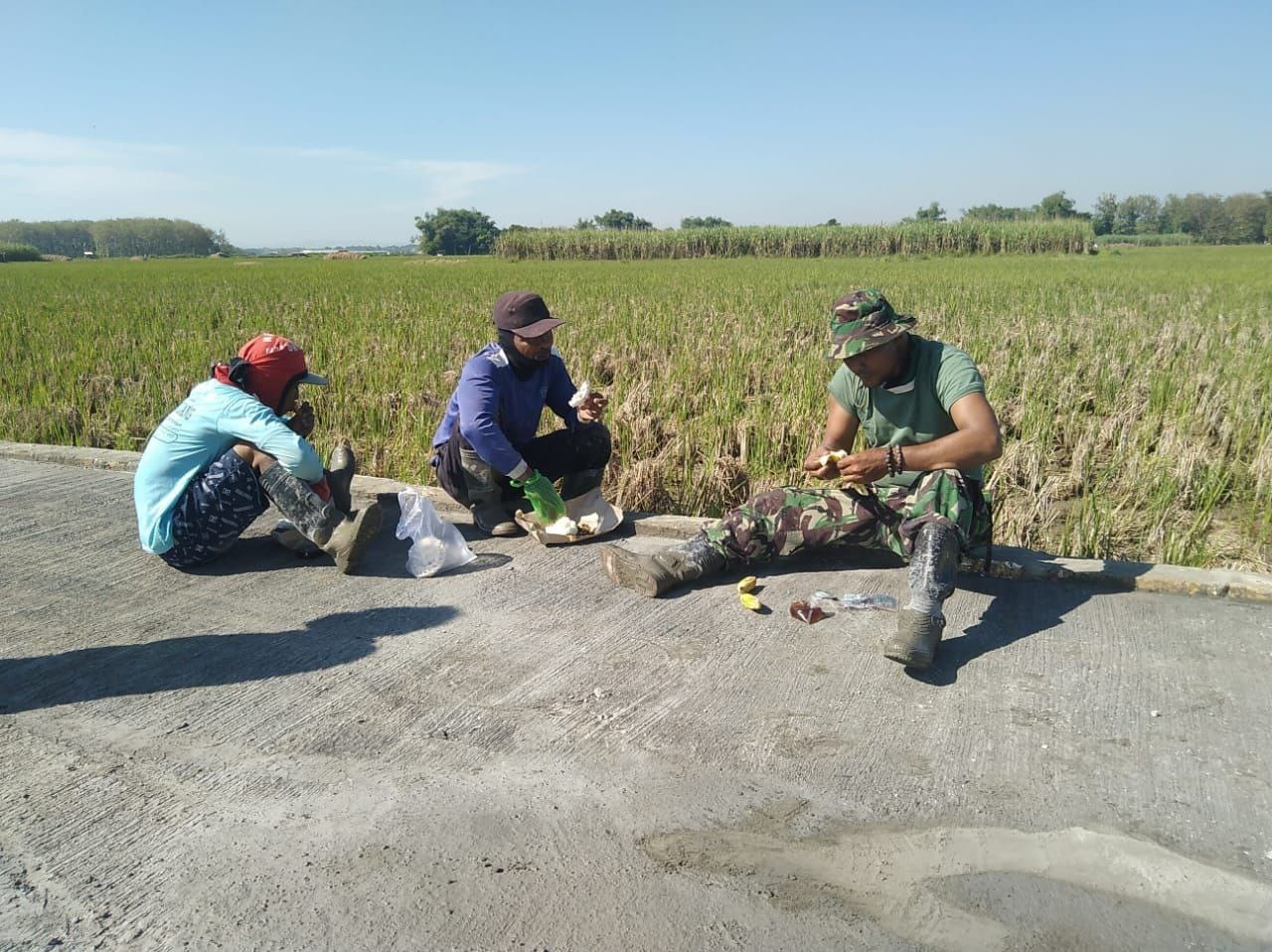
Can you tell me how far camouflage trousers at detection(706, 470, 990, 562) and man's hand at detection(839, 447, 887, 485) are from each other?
185 mm

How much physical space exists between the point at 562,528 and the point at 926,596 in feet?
6.07

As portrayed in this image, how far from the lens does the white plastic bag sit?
407cm

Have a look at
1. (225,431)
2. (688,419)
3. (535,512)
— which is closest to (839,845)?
(535,512)

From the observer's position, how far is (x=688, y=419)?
6547mm

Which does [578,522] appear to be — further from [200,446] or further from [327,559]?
[200,446]

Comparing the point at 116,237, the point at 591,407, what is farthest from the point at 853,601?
the point at 116,237

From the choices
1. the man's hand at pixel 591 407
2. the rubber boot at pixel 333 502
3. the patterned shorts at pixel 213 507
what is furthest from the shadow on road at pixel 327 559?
the man's hand at pixel 591 407

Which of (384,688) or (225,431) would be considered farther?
(225,431)

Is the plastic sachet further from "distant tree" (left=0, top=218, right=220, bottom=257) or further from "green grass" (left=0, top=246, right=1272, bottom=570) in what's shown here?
"distant tree" (left=0, top=218, right=220, bottom=257)

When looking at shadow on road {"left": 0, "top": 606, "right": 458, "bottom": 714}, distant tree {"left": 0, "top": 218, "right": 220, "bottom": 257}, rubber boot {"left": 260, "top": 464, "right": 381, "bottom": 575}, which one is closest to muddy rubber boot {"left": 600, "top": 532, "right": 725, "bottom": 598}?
shadow on road {"left": 0, "top": 606, "right": 458, "bottom": 714}

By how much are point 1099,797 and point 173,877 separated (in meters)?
2.29

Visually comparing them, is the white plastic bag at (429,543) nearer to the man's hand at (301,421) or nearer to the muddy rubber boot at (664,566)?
the man's hand at (301,421)

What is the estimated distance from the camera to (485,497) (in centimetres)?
460

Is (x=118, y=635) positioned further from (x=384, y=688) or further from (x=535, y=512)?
(x=535, y=512)
